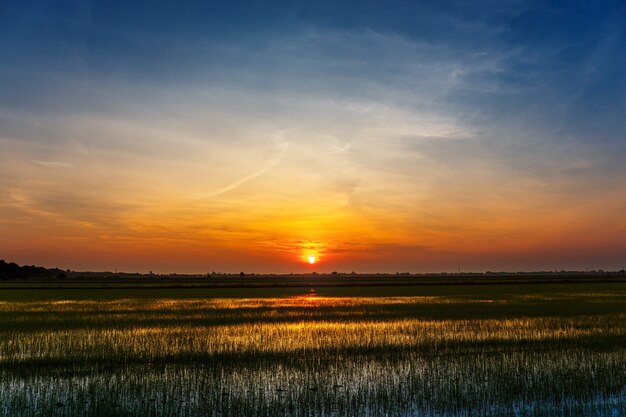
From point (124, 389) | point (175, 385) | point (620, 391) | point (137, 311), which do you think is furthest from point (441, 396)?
point (137, 311)

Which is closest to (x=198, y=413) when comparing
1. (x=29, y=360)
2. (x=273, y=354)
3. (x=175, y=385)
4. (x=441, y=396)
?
(x=175, y=385)

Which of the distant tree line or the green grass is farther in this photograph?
the distant tree line

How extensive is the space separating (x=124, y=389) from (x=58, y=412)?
2369mm

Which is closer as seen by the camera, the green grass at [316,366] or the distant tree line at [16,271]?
the green grass at [316,366]

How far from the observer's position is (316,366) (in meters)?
16.2

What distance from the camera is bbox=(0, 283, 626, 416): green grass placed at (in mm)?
11664

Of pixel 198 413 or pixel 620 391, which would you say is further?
pixel 620 391

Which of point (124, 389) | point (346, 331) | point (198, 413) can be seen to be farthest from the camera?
point (346, 331)

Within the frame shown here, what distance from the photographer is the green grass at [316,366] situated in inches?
459

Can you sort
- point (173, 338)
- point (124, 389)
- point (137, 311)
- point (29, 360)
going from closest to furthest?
point (124, 389) → point (29, 360) → point (173, 338) → point (137, 311)

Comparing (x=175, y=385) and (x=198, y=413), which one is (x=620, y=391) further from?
(x=175, y=385)

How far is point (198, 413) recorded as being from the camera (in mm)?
11078

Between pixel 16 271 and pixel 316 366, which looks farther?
pixel 16 271

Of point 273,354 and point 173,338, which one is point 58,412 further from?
point 173,338
